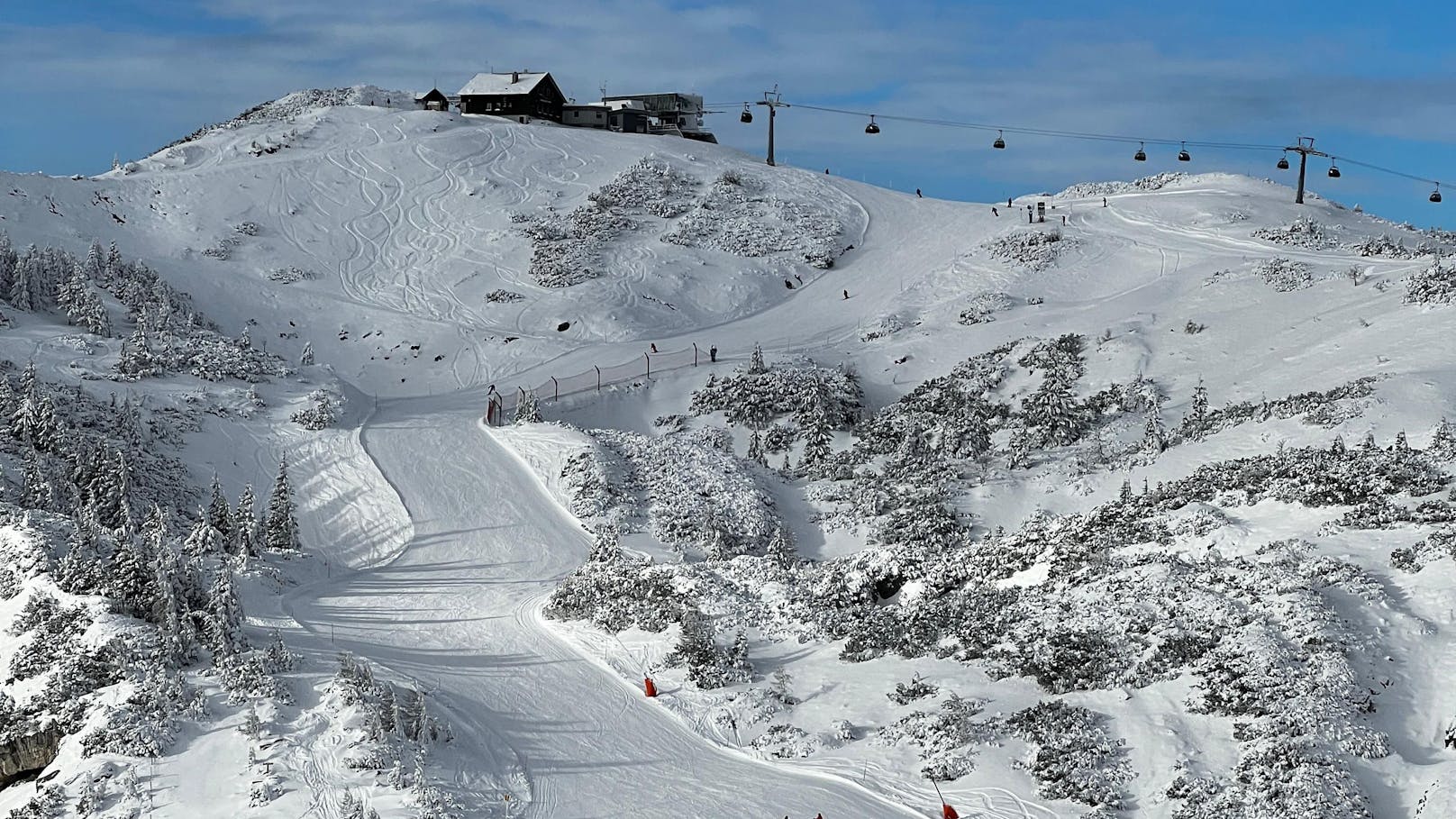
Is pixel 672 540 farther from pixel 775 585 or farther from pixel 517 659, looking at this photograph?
pixel 517 659

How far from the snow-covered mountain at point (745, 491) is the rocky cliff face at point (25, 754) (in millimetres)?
300

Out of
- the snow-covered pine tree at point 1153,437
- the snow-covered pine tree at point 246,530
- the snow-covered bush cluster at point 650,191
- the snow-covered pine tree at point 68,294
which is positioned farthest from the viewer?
the snow-covered bush cluster at point 650,191

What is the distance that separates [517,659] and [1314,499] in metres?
17.7

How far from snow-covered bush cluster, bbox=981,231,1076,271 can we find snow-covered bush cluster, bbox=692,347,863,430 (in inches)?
730

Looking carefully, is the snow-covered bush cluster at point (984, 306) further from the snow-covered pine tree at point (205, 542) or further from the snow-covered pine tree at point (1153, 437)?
the snow-covered pine tree at point (205, 542)

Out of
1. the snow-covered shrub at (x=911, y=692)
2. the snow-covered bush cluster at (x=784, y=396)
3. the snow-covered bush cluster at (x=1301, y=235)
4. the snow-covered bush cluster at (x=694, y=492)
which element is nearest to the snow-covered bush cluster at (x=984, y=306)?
the snow-covered bush cluster at (x=784, y=396)

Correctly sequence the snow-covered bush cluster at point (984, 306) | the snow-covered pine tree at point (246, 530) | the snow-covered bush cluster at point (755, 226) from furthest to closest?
the snow-covered bush cluster at point (755, 226), the snow-covered bush cluster at point (984, 306), the snow-covered pine tree at point (246, 530)

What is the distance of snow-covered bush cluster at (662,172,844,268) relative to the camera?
6631cm

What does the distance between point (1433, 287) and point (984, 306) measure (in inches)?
733

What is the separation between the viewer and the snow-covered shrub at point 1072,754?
17.8m

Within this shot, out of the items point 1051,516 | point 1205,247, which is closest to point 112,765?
point 1051,516

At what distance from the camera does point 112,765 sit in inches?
691

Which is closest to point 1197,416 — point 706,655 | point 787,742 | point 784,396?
point 784,396

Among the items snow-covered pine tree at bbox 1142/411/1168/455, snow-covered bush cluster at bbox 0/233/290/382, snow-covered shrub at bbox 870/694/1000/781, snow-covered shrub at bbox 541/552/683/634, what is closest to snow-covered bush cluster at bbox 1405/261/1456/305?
snow-covered pine tree at bbox 1142/411/1168/455
